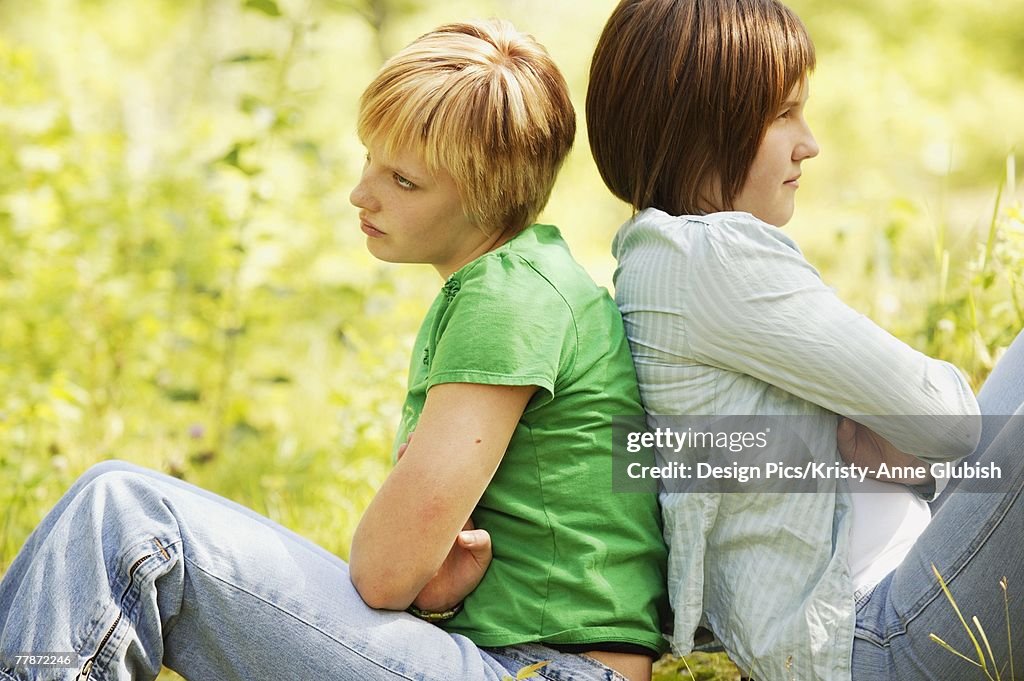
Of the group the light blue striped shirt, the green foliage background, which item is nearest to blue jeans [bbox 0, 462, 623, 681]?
the light blue striped shirt

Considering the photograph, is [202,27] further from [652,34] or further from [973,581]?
[973,581]

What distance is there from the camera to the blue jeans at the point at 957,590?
4.28ft

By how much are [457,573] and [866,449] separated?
591 mm

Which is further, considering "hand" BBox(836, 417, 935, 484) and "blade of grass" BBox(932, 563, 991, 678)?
"hand" BBox(836, 417, 935, 484)

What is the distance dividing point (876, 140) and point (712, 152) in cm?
687

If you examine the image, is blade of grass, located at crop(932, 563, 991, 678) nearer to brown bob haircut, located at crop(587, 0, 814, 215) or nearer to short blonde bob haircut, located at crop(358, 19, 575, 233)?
brown bob haircut, located at crop(587, 0, 814, 215)

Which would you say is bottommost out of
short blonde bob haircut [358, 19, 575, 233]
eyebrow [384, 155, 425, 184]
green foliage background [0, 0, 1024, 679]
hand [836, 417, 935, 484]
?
green foliage background [0, 0, 1024, 679]

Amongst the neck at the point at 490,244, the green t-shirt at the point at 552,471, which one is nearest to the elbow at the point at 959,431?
the green t-shirt at the point at 552,471

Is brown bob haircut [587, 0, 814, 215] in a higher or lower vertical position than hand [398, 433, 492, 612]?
higher

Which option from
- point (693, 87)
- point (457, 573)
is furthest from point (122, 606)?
point (693, 87)

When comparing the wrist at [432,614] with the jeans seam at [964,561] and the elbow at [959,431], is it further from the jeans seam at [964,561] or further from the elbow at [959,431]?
the elbow at [959,431]

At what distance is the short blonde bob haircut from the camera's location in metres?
1.49
